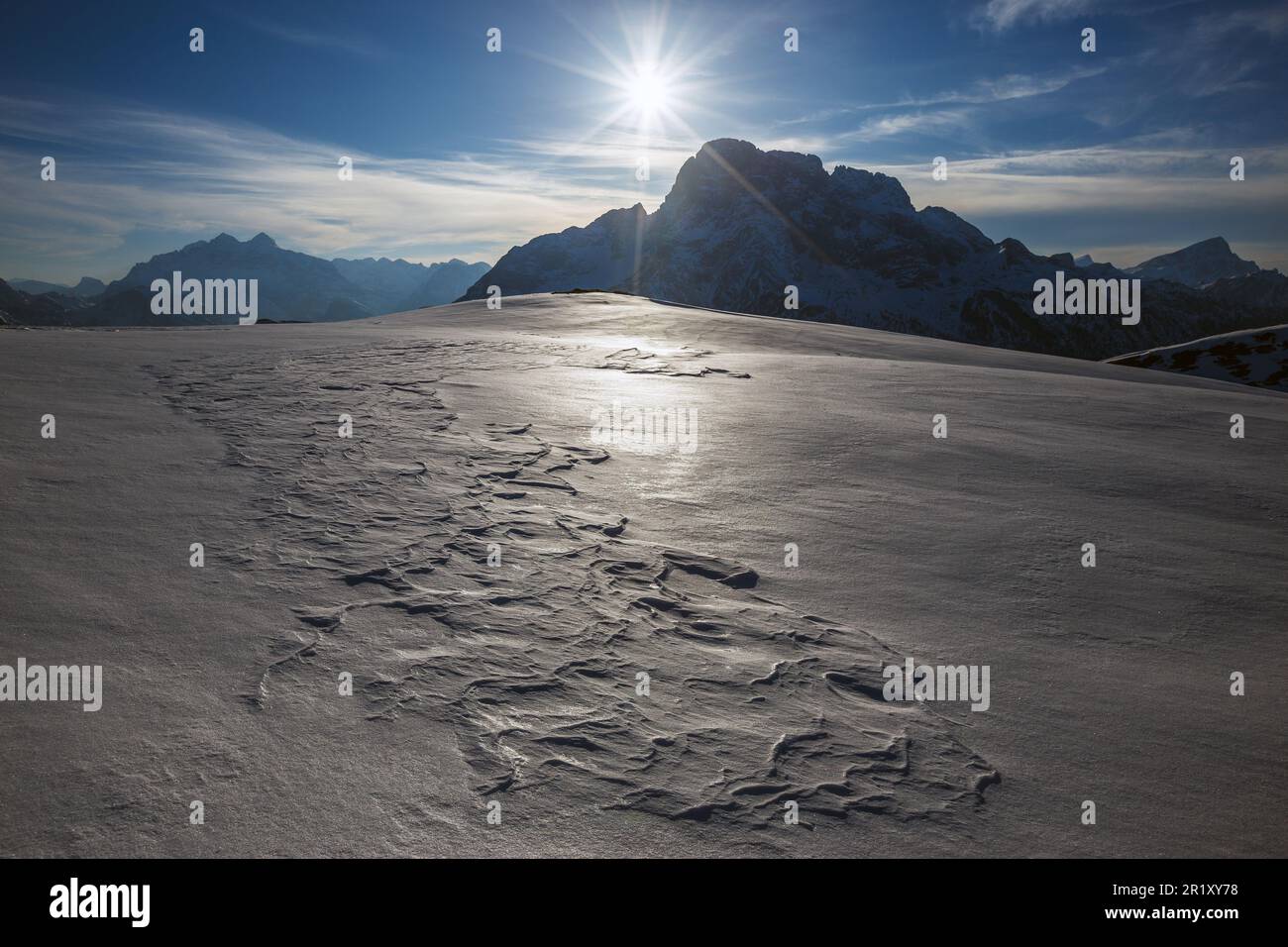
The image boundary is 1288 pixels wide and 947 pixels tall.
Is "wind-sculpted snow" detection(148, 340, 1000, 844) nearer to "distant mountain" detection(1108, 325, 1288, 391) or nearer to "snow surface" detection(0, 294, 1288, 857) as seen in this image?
"snow surface" detection(0, 294, 1288, 857)

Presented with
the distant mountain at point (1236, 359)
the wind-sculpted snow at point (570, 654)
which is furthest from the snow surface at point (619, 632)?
the distant mountain at point (1236, 359)

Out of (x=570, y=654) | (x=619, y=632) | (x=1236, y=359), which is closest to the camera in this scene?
(x=570, y=654)

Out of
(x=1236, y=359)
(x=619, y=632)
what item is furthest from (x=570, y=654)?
(x=1236, y=359)

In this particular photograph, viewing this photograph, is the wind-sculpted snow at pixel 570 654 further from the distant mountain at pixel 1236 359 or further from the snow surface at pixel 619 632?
the distant mountain at pixel 1236 359

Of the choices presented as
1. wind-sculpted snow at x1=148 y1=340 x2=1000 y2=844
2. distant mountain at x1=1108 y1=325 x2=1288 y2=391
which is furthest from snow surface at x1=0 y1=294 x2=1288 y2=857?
distant mountain at x1=1108 y1=325 x2=1288 y2=391

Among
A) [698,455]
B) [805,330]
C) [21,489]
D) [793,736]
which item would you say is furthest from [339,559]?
[805,330]

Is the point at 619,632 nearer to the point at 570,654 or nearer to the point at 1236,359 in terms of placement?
the point at 570,654
